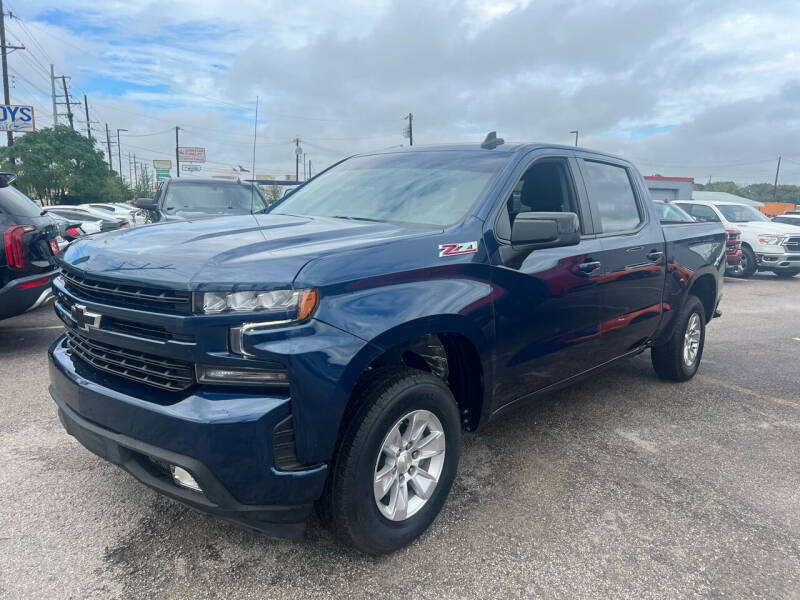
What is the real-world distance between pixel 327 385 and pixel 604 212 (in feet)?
8.47

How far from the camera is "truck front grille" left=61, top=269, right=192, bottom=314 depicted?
2.13m

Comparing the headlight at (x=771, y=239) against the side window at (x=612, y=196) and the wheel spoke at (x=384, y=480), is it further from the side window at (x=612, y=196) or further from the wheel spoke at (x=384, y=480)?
the wheel spoke at (x=384, y=480)

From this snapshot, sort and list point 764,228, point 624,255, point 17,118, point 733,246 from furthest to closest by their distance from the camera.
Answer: point 17,118
point 764,228
point 733,246
point 624,255

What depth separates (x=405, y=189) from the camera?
11.1 ft

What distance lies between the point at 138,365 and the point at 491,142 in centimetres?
234

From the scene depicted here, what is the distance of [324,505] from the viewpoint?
2.35 meters

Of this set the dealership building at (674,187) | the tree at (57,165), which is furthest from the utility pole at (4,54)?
the dealership building at (674,187)

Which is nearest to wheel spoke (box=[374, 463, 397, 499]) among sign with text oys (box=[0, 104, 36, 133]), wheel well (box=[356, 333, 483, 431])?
wheel well (box=[356, 333, 483, 431])

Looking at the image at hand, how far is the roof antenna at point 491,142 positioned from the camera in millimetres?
3525

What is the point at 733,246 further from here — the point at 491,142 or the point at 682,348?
the point at 491,142

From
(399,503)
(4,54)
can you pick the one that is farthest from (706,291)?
(4,54)

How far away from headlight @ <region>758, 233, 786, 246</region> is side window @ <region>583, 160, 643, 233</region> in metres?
11.4

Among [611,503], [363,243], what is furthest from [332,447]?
[611,503]

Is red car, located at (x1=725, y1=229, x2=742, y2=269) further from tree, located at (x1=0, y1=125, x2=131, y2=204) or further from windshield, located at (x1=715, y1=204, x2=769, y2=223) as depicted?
tree, located at (x1=0, y1=125, x2=131, y2=204)
